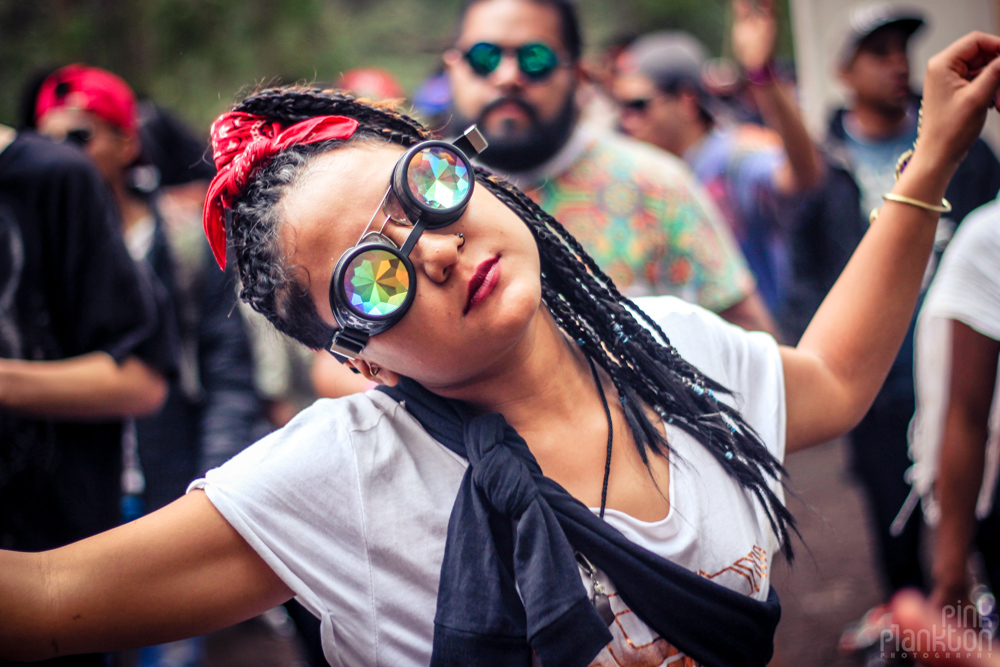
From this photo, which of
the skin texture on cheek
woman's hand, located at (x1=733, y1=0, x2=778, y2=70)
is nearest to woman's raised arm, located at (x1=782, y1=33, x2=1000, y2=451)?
the skin texture on cheek

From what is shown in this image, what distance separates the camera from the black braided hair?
1.36 meters

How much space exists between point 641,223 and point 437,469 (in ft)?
4.86

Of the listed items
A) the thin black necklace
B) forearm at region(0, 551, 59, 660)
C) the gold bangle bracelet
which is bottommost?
forearm at region(0, 551, 59, 660)

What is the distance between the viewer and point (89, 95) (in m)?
3.67

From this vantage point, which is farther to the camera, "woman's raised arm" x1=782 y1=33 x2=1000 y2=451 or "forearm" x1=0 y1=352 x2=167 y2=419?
"forearm" x1=0 y1=352 x2=167 y2=419

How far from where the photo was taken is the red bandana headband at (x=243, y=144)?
1.37 meters

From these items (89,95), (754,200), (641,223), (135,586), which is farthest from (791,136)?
(135,586)

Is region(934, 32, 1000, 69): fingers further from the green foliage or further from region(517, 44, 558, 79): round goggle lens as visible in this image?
the green foliage

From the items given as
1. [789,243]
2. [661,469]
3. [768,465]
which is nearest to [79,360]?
[661,469]

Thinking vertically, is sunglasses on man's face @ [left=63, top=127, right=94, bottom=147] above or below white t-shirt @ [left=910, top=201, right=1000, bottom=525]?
above

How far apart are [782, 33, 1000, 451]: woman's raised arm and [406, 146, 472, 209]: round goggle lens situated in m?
0.76

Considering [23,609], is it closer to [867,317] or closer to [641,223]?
[867,317]

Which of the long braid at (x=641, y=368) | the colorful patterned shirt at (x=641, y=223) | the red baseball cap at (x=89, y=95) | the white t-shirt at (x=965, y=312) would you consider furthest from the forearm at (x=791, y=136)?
the red baseball cap at (x=89, y=95)

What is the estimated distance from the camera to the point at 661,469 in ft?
4.77
